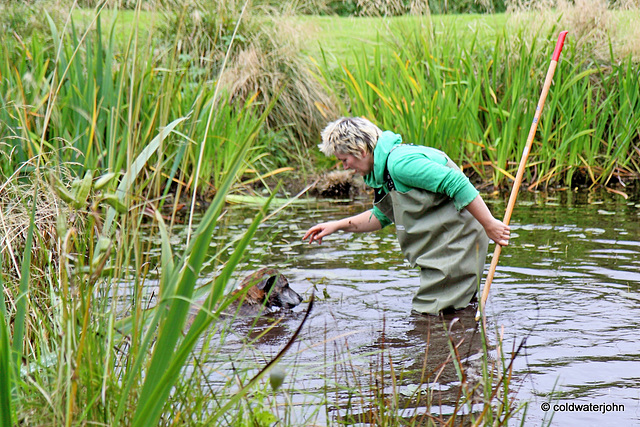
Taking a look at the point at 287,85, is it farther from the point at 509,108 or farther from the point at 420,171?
the point at 420,171

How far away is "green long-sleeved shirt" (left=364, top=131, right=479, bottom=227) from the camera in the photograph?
3.88m

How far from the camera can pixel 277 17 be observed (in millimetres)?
9844

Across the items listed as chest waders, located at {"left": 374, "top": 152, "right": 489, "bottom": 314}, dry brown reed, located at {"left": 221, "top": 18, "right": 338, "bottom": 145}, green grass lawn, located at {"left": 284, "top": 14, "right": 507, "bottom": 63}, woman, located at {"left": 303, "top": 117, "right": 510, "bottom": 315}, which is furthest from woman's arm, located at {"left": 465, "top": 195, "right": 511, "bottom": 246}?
dry brown reed, located at {"left": 221, "top": 18, "right": 338, "bottom": 145}

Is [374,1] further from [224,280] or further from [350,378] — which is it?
[224,280]

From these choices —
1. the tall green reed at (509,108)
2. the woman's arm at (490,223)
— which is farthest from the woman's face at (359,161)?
the tall green reed at (509,108)

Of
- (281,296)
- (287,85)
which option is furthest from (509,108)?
(281,296)

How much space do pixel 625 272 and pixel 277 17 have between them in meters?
6.51

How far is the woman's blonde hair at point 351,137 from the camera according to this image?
394cm

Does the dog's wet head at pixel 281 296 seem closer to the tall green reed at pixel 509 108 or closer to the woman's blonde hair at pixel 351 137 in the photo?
the woman's blonde hair at pixel 351 137

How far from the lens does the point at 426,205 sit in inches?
160

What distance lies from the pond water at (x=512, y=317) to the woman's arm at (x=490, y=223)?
46 cm

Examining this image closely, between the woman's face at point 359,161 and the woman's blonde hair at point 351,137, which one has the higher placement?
the woman's blonde hair at point 351,137

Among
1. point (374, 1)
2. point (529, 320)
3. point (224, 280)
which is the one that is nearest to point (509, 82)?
point (374, 1)

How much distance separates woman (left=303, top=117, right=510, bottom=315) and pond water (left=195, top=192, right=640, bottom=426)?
0.19 meters
